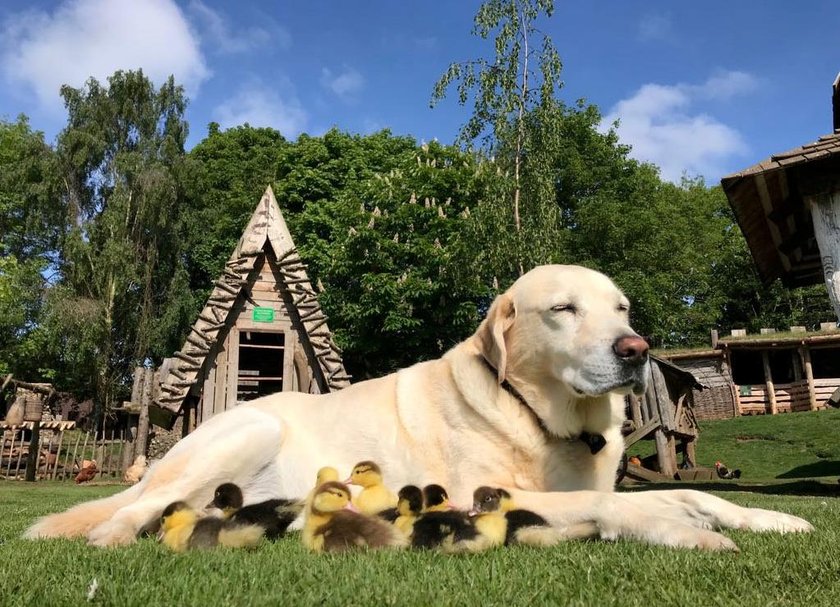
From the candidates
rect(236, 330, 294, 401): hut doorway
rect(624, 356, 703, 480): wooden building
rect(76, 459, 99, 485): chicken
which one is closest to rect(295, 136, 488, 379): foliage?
rect(624, 356, 703, 480): wooden building

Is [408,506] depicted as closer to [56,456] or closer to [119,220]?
[56,456]

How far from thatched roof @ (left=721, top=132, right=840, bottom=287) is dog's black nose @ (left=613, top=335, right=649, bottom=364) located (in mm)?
6230

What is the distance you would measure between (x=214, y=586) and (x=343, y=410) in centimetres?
250

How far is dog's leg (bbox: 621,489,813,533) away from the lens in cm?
337

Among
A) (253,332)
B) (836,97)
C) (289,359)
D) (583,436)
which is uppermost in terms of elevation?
(836,97)

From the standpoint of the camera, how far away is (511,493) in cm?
364

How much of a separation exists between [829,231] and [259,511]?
27.4ft

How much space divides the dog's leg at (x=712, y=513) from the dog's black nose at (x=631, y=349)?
0.76m

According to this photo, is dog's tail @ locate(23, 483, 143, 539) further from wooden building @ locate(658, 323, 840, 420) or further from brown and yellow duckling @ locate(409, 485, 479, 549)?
wooden building @ locate(658, 323, 840, 420)

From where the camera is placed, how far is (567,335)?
4027mm

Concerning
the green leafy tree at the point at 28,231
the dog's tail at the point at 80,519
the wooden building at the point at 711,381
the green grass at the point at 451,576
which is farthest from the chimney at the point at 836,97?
the green leafy tree at the point at 28,231

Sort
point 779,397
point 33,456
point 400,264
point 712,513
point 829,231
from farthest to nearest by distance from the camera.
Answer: point 779,397
point 400,264
point 33,456
point 829,231
point 712,513

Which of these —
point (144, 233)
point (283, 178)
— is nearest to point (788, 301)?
point (283, 178)

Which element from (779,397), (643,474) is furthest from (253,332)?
(779,397)
